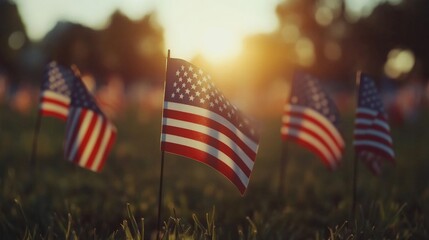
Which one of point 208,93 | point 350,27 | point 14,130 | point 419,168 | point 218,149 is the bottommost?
point 14,130

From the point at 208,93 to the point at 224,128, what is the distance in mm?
384

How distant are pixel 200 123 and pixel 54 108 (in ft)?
13.7

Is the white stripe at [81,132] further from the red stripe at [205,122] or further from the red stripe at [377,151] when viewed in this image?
the red stripe at [377,151]

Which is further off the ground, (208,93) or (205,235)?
(208,93)

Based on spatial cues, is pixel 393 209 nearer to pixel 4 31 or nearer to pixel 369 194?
pixel 369 194

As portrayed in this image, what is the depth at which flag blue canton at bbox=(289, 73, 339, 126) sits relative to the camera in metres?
7.21

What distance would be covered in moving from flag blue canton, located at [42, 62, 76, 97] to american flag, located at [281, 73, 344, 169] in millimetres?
3533

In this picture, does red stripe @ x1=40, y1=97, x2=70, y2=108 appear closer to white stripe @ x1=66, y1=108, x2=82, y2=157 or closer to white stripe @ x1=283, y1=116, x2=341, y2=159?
white stripe @ x1=66, y1=108, x2=82, y2=157

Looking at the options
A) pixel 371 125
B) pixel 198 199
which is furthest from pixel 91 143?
pixel 371 125

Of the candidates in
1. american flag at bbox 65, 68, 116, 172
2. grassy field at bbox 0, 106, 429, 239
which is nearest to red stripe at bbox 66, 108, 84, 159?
american flag at bbox 65, 68, 116, 172

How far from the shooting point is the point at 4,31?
4722 cm

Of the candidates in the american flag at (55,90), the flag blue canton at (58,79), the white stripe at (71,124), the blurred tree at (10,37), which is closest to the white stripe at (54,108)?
the american flag at (55,90)

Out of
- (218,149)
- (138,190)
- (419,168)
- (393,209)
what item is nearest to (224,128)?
(218,149)

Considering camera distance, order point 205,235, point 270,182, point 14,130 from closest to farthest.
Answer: point 205,235 → point 270,182 → point 14,130
